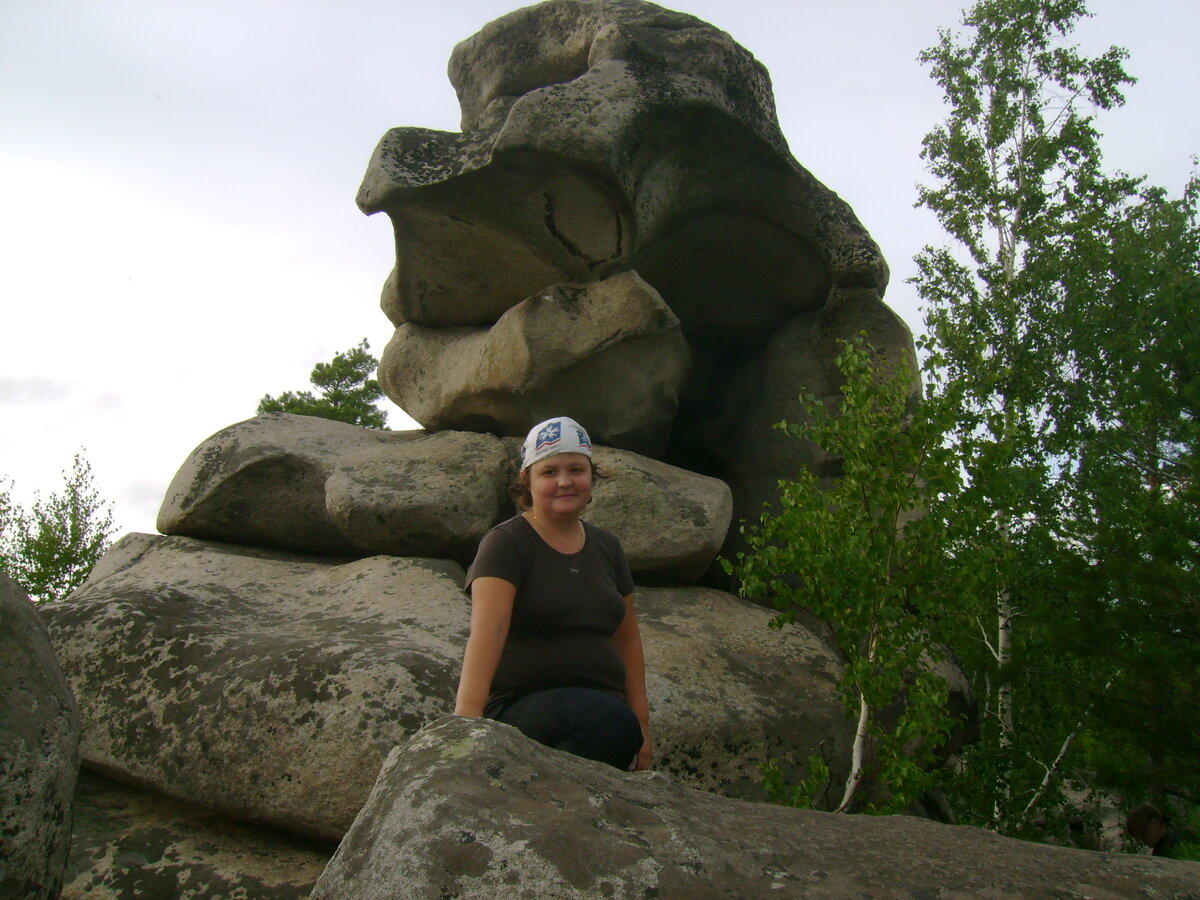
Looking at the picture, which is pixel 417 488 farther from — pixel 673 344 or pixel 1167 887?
pixel 1167 887

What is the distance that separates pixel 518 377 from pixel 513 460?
61 centimetres

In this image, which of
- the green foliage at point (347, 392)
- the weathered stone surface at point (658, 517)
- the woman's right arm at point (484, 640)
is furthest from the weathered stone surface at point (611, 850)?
the green foliage at point (347, 392)

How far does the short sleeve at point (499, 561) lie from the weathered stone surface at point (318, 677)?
1.31 m

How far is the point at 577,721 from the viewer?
3.22 metres

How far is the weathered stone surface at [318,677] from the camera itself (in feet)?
14.0

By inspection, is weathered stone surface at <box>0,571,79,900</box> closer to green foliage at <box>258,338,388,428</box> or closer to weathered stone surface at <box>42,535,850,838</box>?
weathered stone surface at <box>42,535,850,838</box>

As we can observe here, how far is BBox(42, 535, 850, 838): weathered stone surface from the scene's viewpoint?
14.0 feet

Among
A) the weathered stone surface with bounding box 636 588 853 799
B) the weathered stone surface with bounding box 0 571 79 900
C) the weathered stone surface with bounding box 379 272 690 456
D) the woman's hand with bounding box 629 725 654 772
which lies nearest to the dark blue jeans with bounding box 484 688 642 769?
the woman's hand with bounding box 629 725 654 772

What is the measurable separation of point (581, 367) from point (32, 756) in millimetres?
4688

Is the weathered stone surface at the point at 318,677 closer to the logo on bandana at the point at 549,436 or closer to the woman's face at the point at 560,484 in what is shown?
the woman's face at the point at 560,484

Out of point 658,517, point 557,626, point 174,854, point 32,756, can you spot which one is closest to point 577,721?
point 557,626

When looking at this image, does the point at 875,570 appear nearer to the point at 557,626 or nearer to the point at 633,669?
the point at 633,669

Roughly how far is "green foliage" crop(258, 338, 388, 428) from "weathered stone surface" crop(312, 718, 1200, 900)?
21157 millimetres

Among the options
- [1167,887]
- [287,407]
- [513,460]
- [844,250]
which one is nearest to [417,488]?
[513,460]
